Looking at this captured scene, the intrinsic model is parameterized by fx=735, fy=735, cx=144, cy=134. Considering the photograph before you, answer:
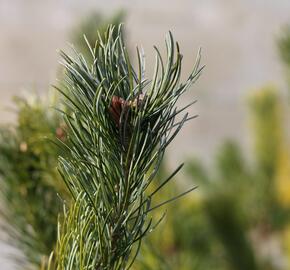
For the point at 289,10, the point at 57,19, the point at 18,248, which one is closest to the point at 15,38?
the point at 57,19

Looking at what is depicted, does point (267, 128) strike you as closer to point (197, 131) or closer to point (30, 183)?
point (30, 183)

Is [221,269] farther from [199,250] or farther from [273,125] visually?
[273,125]

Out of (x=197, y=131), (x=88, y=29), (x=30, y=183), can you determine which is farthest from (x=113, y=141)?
(x=197, y=131)

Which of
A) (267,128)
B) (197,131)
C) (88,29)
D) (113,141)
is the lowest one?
(113,141)

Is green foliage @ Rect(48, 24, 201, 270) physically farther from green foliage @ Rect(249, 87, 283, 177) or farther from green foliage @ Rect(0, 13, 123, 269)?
green foliage @ Rect(249, 87, 283, 177)

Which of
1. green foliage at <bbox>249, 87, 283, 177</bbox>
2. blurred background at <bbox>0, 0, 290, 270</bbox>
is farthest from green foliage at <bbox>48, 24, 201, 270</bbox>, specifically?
green foliage at <bbox>249, 87, 283, 177</bbox>
